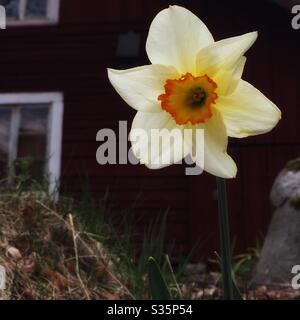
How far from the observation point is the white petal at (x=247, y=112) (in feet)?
2.11

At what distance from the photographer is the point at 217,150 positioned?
0.65 meters

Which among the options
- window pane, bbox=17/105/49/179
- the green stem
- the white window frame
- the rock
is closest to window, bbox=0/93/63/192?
window pane, bbox=17/105/49/179

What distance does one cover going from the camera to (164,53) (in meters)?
0.69

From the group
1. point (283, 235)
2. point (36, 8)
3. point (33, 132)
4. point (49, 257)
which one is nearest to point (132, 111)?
point (33, 132)

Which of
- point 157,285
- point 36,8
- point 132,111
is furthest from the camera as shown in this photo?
point 36,8

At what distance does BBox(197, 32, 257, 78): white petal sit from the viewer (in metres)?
0.67

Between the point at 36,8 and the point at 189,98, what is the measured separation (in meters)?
5.88

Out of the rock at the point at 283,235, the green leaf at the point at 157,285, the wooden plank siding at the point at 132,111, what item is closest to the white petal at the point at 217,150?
the green leaf at the point at 157,285

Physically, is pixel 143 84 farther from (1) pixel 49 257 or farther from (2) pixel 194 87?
(1) pixel 49 257

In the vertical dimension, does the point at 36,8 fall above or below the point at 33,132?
above

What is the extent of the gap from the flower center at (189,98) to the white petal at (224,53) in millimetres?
20

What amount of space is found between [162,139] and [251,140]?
193 inches

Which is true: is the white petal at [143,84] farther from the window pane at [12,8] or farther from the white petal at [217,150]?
the window pane at [12,8]
